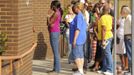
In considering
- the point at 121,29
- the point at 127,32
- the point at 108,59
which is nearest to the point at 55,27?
the point at 108,59

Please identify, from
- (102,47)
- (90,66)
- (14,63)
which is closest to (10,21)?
(14,63)

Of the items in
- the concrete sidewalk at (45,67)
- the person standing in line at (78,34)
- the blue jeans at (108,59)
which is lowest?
the concrete sidewalk at (45,67)

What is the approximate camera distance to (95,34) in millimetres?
13484

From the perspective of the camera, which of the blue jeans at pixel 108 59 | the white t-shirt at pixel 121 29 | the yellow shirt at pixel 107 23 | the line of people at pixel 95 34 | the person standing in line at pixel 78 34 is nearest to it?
the person standing in line at pixel 78 34

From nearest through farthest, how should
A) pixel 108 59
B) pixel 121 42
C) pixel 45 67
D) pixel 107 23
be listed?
pixel 107 23 < pixel 108 59 < pixel 121 42 < pixel 45 67

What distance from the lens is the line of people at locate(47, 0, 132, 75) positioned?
1154 centimetres

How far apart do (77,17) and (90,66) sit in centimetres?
326

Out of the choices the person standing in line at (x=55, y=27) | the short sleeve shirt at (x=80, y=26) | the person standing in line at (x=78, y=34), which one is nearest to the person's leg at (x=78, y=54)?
the person standing in line at (x=78, y=34)

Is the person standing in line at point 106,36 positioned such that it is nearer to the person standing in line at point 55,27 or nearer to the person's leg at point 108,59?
the person's leg at point 108,59

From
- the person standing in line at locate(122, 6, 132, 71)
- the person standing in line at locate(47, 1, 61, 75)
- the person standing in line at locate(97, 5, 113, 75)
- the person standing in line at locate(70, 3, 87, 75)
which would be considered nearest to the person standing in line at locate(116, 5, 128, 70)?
the person standing in line at locate(122, 6, 132, 71)

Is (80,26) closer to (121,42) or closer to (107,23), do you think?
(107,23)

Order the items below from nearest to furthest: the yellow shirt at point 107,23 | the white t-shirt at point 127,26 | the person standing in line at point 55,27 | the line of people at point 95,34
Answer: the line of people at point 95,34 → the person standing in line at point 55,27 → the yellow shirt at point 107,23 → the white t-shirt at point 127,26

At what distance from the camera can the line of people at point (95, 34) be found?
1154 centimetres

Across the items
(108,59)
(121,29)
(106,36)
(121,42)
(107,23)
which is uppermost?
(107,23)
